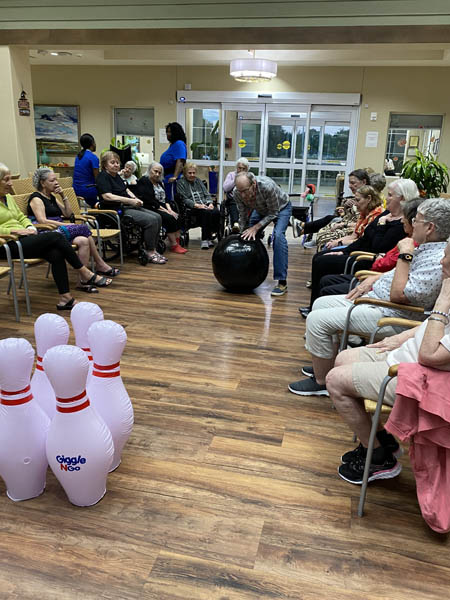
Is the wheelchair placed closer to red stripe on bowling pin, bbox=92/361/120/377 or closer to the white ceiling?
the white ceiling

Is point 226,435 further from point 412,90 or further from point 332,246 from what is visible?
point 412,90

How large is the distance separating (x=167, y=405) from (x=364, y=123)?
859cm

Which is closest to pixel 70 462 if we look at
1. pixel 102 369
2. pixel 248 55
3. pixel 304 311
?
pixel 102 369

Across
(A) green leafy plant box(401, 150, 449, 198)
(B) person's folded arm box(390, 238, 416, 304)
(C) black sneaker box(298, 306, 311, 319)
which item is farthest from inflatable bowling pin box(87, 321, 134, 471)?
(A) green leafy plant box(401, 150, 449, 198)

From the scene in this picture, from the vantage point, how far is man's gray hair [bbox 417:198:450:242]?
7.33 feet

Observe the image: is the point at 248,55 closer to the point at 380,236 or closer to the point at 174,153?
the point at 174,153

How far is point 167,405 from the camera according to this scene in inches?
107

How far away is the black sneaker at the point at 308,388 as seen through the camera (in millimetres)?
2916

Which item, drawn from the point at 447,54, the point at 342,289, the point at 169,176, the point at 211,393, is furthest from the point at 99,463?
the point at 447,54

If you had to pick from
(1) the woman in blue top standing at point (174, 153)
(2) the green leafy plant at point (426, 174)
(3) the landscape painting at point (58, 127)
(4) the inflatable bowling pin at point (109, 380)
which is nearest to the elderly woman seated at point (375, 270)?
(4) the inflatable bowling pin at point (109, 380)

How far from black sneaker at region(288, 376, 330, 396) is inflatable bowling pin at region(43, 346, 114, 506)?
4.57 ft

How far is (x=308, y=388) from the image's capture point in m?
2.93

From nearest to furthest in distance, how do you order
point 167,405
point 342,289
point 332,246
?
point 167,405 < point 342,289 < point 332,246

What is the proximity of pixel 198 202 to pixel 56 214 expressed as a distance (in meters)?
2.47
